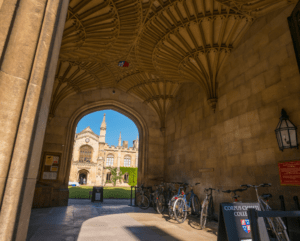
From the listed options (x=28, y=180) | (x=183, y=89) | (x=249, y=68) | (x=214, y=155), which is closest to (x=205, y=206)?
(x=214, y=155)

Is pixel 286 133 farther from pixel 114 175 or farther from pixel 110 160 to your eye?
pixel 110 160

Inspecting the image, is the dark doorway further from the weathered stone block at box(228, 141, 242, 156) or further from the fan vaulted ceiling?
the weathered stone block at box(228, 141, 242, 156)

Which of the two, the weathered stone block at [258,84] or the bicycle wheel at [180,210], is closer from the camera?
the weathered stone block at [258,84]

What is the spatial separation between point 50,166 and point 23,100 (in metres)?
8.25

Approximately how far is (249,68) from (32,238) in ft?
21.8

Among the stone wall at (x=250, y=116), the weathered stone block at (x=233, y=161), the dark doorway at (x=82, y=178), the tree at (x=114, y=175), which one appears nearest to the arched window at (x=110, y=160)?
the tree at (x=114, y=175)

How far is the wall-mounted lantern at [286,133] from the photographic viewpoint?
4004 mm

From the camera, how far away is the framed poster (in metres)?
8.51

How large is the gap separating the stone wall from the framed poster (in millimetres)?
5844

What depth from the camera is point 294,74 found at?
14.1 feet

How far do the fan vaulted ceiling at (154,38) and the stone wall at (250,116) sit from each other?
0.50 m

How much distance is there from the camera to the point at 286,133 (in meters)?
4.11

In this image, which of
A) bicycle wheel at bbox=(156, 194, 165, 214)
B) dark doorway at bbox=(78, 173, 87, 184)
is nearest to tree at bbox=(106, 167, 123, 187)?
dark doorway at bbox=(78, 173, 87, 184)

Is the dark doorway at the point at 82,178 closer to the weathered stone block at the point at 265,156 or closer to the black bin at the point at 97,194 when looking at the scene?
the black bin at the point at 97,194
